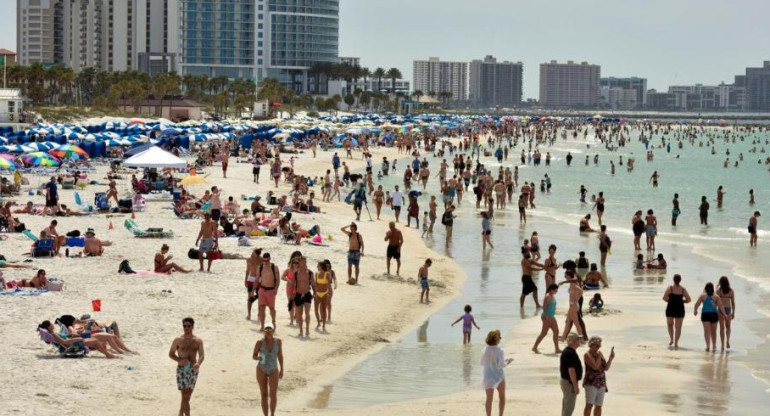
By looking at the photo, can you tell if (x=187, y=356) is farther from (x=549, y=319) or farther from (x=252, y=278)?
(x=549, y=319)

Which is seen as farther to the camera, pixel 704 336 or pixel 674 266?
pixel 674 266

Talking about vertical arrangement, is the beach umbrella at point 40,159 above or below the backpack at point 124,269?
above

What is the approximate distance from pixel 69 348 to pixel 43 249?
7.66 meters

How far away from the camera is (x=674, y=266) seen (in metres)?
26.7

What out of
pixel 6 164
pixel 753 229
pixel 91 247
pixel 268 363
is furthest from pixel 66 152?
pixel 268 363

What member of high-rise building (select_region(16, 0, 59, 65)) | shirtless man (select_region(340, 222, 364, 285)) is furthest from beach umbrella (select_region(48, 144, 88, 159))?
high-rise building (select_region(16, 0, 59, 65))

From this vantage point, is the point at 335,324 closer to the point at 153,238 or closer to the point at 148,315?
the point at 148,315

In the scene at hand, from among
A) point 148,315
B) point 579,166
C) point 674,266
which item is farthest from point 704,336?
point 579,166

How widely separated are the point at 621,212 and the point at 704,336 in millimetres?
25862

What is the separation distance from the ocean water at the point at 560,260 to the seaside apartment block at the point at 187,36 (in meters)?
114

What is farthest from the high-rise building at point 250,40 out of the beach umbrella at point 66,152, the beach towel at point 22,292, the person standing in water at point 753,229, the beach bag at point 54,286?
the beach towel at point 22,292

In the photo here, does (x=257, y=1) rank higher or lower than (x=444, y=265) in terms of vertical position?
higher

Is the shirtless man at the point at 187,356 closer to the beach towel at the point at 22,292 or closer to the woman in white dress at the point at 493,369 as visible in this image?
the woman in white dress at the point at 493,369

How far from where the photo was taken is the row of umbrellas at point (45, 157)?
109 ft
